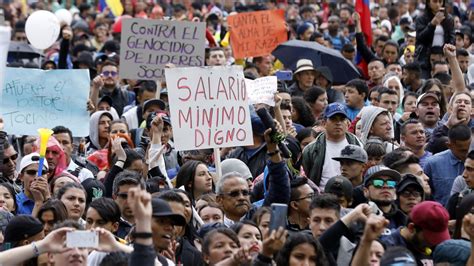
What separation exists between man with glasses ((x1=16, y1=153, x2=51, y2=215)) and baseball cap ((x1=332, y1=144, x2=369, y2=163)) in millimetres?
2195

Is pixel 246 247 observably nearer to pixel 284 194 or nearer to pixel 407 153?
pixel 284 194

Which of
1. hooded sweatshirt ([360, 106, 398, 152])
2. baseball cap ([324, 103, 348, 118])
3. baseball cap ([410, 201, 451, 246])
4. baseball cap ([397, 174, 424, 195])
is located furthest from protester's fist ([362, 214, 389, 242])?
hooded sweatshirt ([360, 106, 398, 152])

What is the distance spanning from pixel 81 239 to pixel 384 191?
10.1ft

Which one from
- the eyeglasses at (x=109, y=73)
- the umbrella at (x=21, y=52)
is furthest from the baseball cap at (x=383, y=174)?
the umbrella at (x=21, y=52)

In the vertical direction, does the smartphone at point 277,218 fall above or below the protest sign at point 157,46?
below

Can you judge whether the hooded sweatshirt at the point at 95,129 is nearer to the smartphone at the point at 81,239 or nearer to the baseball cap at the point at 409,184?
the baseball cap at the point at 409,184

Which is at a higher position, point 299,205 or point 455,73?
point 455,73

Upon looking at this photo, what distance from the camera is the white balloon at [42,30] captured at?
59.9 feet

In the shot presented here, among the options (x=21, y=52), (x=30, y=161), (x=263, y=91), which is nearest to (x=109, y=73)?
(x=21, y=52)

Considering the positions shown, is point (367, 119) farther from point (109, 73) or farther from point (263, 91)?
point (109, 73)

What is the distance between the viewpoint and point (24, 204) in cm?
1162

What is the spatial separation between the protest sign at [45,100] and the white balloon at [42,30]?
3.33 metres

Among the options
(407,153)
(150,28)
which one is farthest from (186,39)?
(407,153)

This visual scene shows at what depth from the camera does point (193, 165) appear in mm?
11672
